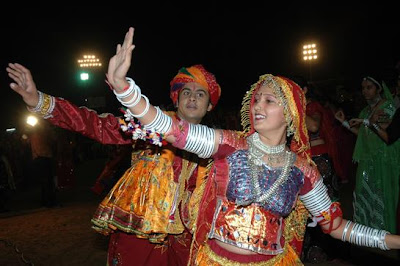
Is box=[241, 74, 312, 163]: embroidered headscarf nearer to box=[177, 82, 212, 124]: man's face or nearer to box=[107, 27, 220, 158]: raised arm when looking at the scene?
box=[107, 27, 220, 158]: raised arm

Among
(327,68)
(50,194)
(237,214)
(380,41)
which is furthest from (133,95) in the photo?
(327,68)

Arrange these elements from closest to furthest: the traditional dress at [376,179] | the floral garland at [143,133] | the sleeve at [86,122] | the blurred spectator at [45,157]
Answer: the floral garland at [143,133]
the sleeve at [86,122]
the traditional dress at [376,179]
the blurred spectator at [45,157]

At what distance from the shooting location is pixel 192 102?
3.24 meters

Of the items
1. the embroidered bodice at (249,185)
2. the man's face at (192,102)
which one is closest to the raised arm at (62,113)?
A: the man's face at (192,102)

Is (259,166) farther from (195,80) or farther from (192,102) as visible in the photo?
(195,80)

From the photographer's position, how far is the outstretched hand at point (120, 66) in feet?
5.84

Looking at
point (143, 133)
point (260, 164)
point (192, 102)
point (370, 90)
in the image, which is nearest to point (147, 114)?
point (143, 133)

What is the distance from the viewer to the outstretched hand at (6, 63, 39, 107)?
2.36 meters

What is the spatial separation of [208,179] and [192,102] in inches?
43.3

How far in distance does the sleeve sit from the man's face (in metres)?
0.60

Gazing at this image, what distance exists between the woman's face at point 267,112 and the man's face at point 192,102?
106cm

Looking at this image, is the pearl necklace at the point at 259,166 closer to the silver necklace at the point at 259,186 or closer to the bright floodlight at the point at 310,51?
the silver necklace at the point at 259,186

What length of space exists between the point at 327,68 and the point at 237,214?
2868 cm

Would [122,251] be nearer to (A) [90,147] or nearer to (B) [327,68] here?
(A) [90,147]
